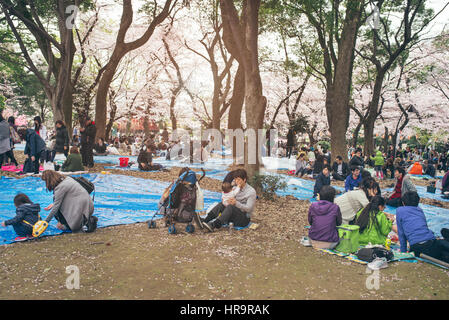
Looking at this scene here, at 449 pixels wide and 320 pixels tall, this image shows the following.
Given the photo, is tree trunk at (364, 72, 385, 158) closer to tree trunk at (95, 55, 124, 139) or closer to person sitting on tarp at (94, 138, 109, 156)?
tree trunk at (95, 55, 124, 139)

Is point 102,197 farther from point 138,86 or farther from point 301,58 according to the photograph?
point 138,86

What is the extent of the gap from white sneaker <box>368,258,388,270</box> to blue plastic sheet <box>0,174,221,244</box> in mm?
4084

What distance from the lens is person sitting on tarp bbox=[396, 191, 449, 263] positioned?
4734 mm

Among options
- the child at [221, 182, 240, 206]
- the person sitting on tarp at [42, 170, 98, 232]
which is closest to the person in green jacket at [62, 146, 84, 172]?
the person sitting on tarp at [42, 170, 98, 232]

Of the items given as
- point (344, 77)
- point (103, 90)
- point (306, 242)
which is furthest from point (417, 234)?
point (103, 90)

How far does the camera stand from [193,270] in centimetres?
414

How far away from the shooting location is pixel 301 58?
20.2m

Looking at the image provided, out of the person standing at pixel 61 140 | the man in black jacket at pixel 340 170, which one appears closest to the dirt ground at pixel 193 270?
the person standing at pixel 61 140

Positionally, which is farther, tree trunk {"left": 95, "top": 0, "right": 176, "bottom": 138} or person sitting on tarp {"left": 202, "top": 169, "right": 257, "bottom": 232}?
tree trunk {"left": 95, "top": 0, "right": 176, "bottom": 138}

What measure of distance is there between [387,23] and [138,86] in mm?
21083

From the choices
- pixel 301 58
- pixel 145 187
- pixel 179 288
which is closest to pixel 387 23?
pixel 301 58

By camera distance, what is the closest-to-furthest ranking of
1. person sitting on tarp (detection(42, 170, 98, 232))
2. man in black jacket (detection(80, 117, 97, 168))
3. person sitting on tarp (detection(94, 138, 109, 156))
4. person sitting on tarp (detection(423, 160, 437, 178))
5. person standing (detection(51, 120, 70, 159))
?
person sitting on tarp (detection(42, 170, 98, 232)), person standing (detection(51, 120, 70, 159)), man in black jacket (detection(80, 117, 97, 168)), person sitting on tarp (detection(94, 138, 109, 156)), person sitting on tarp (detection(423, 160, 437, 178))

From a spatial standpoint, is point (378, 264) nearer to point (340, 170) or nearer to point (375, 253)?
point (375, 253)

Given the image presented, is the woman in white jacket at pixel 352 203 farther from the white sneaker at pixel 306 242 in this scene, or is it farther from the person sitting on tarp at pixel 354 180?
the person sitting on tarp at pixel 354 180
